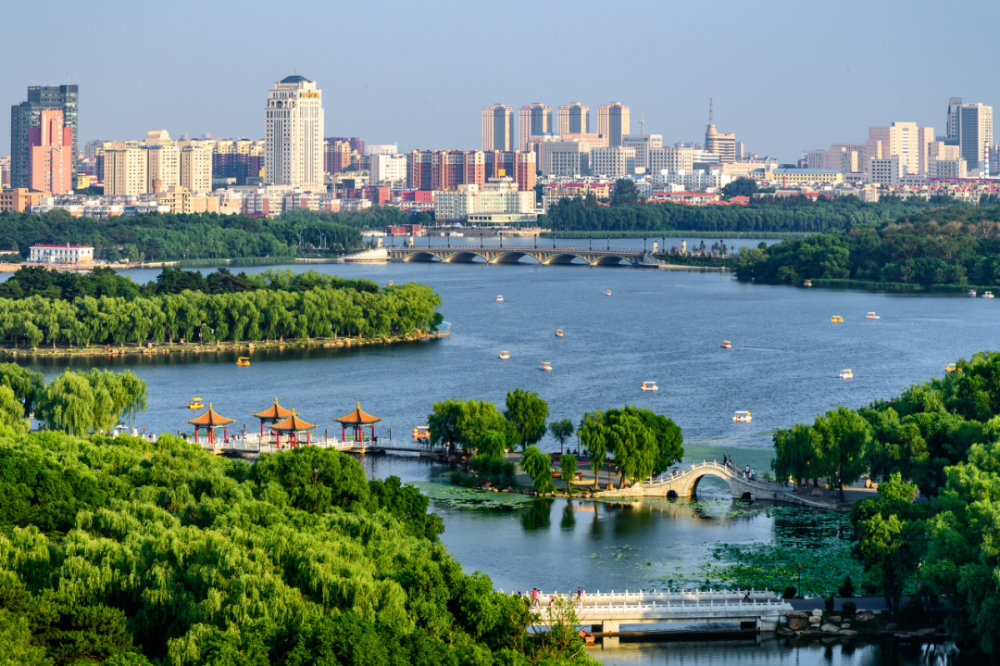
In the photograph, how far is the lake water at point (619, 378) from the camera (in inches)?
981

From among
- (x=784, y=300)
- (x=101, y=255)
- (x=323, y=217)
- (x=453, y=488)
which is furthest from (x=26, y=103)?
(x=453, y=488)

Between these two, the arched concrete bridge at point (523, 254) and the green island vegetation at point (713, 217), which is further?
the green island vegetation at point (713, 217)

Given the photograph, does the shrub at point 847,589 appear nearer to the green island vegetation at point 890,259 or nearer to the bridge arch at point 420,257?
the green island vegetation at point 890,259

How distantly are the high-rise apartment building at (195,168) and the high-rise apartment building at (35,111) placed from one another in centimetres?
1750


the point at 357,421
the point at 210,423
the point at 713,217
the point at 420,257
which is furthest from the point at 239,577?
the point at 713,217

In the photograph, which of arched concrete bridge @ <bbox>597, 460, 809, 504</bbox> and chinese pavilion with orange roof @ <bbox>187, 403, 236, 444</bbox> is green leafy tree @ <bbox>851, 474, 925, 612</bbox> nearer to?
arched concrete bridge @ <bbox>597, 460, 809, 504</bbox>

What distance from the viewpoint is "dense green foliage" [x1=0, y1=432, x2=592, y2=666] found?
15000mm

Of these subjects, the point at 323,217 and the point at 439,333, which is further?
the point at 323,217

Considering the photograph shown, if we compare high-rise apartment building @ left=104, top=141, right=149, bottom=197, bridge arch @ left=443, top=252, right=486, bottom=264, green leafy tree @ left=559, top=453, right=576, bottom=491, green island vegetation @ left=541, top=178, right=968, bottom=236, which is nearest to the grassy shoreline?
green leafy tree @ left=559, top=453, right=576, bottom=491

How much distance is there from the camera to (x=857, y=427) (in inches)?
1101

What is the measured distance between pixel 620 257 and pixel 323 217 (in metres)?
45.3

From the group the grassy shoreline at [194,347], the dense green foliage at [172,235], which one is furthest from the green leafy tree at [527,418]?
the dense green foliage at [172,235]

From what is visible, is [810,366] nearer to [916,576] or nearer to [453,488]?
[453,488]

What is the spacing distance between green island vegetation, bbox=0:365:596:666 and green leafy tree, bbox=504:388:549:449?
928cm
